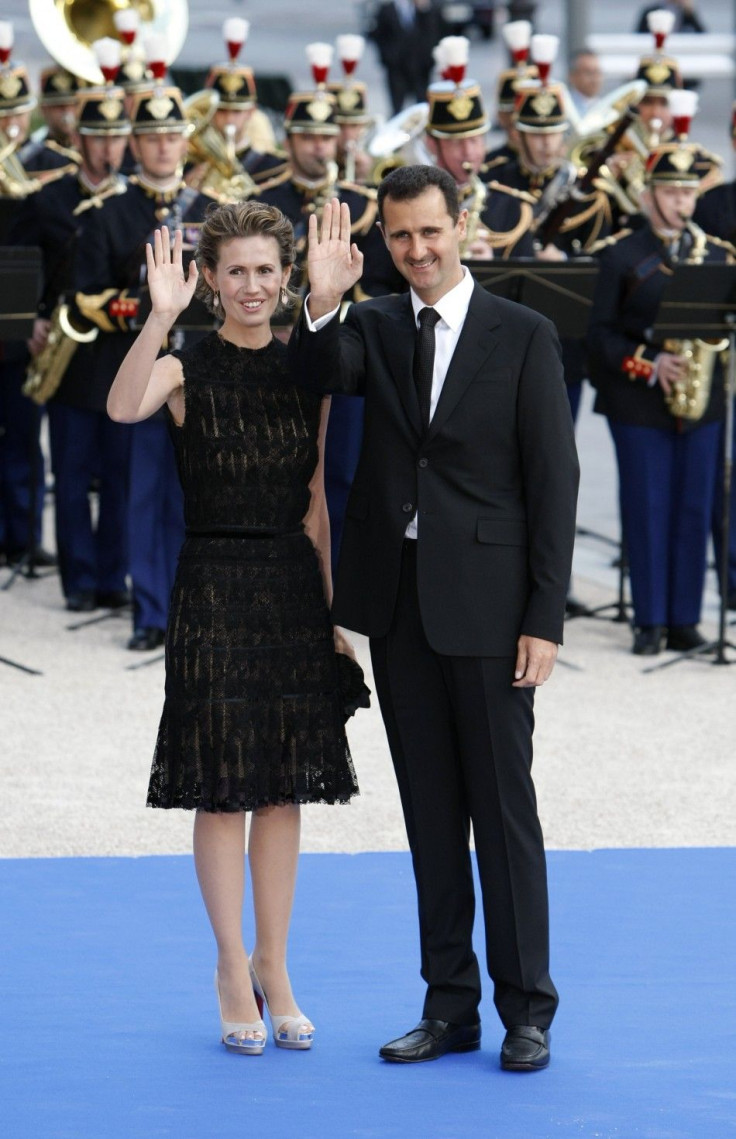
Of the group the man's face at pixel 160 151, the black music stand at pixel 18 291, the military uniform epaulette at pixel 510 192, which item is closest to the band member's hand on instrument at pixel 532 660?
the black music stand at pixel 18 291

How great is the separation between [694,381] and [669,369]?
121 millimetres

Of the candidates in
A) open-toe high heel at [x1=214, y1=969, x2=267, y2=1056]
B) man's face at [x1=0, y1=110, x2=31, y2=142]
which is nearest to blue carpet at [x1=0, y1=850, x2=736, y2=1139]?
open-toe high heel at [x1=214, y1=969, x2=267, y2=1056]

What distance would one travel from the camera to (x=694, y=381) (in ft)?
28.4

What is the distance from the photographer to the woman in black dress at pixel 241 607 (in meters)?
4.39

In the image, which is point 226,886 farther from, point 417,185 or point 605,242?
point 605,242

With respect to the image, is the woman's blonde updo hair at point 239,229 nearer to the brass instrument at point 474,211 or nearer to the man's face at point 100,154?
the brass instrument at point 474,211

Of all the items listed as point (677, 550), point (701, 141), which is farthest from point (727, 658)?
point (701, 141)

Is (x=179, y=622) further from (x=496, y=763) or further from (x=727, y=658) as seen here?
(x=727, y=658)

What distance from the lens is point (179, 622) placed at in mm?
4445

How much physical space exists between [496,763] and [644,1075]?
0.69m

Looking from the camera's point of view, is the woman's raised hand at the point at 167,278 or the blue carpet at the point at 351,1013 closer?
the blue carpet at the point at 351,1013

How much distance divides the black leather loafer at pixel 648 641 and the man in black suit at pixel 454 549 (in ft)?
14.7

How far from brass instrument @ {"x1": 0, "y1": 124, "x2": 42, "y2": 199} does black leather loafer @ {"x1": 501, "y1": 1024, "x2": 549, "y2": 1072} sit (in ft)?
20.9

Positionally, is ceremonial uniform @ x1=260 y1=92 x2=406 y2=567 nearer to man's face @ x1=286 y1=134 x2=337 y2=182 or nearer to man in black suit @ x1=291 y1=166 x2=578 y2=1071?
man's face @ x1=286 y1=134 x2=337 y2=182
